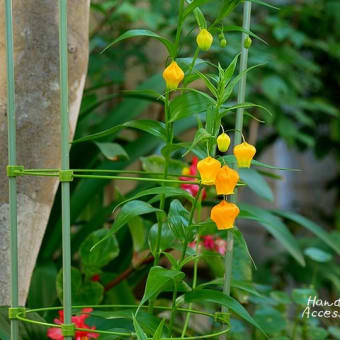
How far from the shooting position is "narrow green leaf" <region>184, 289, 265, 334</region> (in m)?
0.95

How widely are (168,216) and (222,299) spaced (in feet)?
0.45

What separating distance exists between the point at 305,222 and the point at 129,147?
1.57 feet

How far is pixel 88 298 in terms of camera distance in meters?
1.41

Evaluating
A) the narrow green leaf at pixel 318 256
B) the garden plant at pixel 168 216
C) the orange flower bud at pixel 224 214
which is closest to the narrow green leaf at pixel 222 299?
the garden plant at pixel 168 216

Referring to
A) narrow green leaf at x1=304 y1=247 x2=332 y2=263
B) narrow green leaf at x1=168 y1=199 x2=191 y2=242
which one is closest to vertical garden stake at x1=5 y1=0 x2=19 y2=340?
narrow green leaf at x1=168 y1=199 x2=191 y2=242

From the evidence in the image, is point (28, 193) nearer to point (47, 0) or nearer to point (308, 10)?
point (47, 0)

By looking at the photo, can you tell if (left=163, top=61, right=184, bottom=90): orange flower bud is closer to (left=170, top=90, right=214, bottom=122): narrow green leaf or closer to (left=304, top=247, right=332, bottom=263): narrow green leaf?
(left=170, top=90, right=214, bottom=122): narrow green leaf

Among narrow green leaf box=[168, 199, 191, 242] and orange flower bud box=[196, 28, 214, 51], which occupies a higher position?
orange flower bud box=[196, 28, 214, 51]

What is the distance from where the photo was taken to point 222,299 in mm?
972

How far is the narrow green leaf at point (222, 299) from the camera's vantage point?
951 millimetres

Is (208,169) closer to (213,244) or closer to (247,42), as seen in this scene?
(247,42)

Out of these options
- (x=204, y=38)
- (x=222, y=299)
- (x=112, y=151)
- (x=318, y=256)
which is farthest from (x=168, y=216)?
(x=318, y=256)

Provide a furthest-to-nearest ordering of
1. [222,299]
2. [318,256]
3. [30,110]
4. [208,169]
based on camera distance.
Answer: [318,256] → [30,110] → [222,299] → [208,169]

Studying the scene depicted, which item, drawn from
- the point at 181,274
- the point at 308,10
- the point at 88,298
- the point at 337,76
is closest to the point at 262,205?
the point at 337,76
